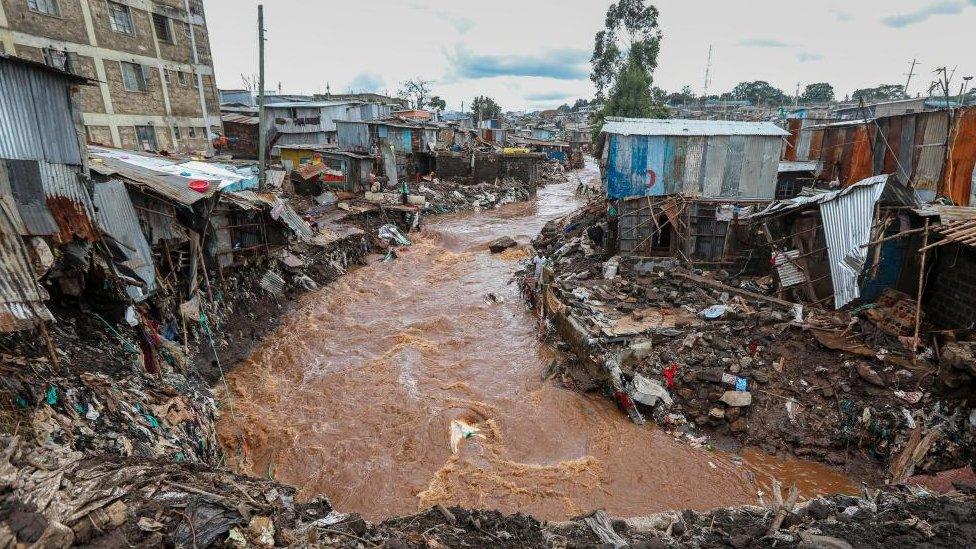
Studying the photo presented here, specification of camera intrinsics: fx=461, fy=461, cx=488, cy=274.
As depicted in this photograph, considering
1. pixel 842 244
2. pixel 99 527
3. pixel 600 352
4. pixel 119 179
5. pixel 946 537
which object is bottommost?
pixel 600 352

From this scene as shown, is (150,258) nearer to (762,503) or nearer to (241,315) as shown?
(241,315)

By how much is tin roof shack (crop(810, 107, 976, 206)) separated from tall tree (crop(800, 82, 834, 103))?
63.9 meters

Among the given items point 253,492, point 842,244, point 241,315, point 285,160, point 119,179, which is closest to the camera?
point 253,492

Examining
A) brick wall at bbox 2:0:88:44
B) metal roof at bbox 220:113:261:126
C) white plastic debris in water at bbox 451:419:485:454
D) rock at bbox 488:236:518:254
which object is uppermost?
brick wall at bbox 2:0:88:44

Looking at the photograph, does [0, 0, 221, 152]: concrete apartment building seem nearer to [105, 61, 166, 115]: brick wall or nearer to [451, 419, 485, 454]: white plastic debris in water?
[105, 61, 166, 115]: brick wall

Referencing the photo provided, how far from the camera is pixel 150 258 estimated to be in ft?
27.5

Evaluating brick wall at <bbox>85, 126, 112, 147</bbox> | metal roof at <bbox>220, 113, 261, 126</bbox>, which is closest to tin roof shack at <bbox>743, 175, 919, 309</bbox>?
brick wall at <bbox>85, 126, 112, 147</bbox>

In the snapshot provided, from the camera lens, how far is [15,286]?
17.6 feet

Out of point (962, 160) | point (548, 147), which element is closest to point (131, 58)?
point (962, 160)

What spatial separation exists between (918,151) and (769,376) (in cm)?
910

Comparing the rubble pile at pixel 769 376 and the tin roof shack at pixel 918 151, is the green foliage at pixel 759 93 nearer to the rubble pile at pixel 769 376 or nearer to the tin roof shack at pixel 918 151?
Result: the tin roof shack at pixel 918 151

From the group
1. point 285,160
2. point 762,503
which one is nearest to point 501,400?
point 762,503

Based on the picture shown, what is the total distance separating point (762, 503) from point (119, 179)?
11.8 meters

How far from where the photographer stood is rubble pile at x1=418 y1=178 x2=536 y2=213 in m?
28.8
